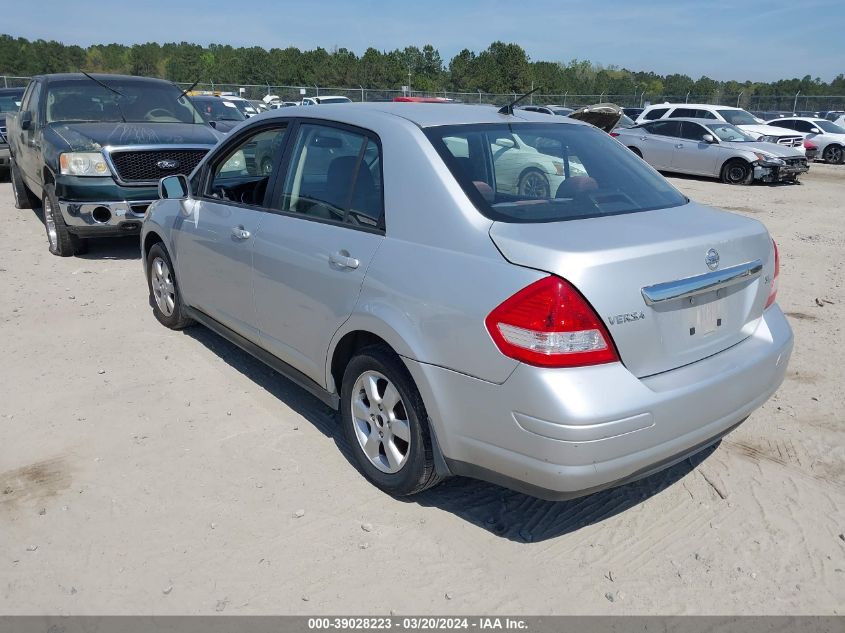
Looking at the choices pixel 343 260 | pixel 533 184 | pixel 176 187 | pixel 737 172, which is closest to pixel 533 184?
pixel 533 184

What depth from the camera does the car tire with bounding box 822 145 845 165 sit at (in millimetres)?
23281

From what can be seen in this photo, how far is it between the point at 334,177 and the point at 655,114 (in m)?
18.9

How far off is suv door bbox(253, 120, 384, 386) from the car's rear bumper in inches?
26.9

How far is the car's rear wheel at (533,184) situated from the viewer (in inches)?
129

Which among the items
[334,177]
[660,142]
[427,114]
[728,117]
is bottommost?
[660,142]

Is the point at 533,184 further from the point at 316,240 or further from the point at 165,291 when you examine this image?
the point at 165,291

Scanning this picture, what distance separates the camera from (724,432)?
3.11 meters

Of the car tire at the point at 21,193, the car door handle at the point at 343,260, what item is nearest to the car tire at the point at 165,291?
the car door handle at the point at 343,260

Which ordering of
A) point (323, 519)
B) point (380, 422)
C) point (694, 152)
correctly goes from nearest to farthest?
point (323, 519) < point (380, 422) < point (694, 152)

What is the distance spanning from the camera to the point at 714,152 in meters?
17.0

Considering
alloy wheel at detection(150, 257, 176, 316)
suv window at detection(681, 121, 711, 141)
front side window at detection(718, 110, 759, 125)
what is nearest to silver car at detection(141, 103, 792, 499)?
alloy wheel at detection(150, 257, 176, 316)

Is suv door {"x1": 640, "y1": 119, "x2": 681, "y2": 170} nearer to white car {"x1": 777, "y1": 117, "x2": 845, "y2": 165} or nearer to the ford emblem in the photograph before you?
white car {"x1": 777, "y1": 117, "x2": 845, "y2": 165}

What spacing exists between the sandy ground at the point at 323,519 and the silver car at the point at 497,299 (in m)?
0.38

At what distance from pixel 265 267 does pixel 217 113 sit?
13.0m
